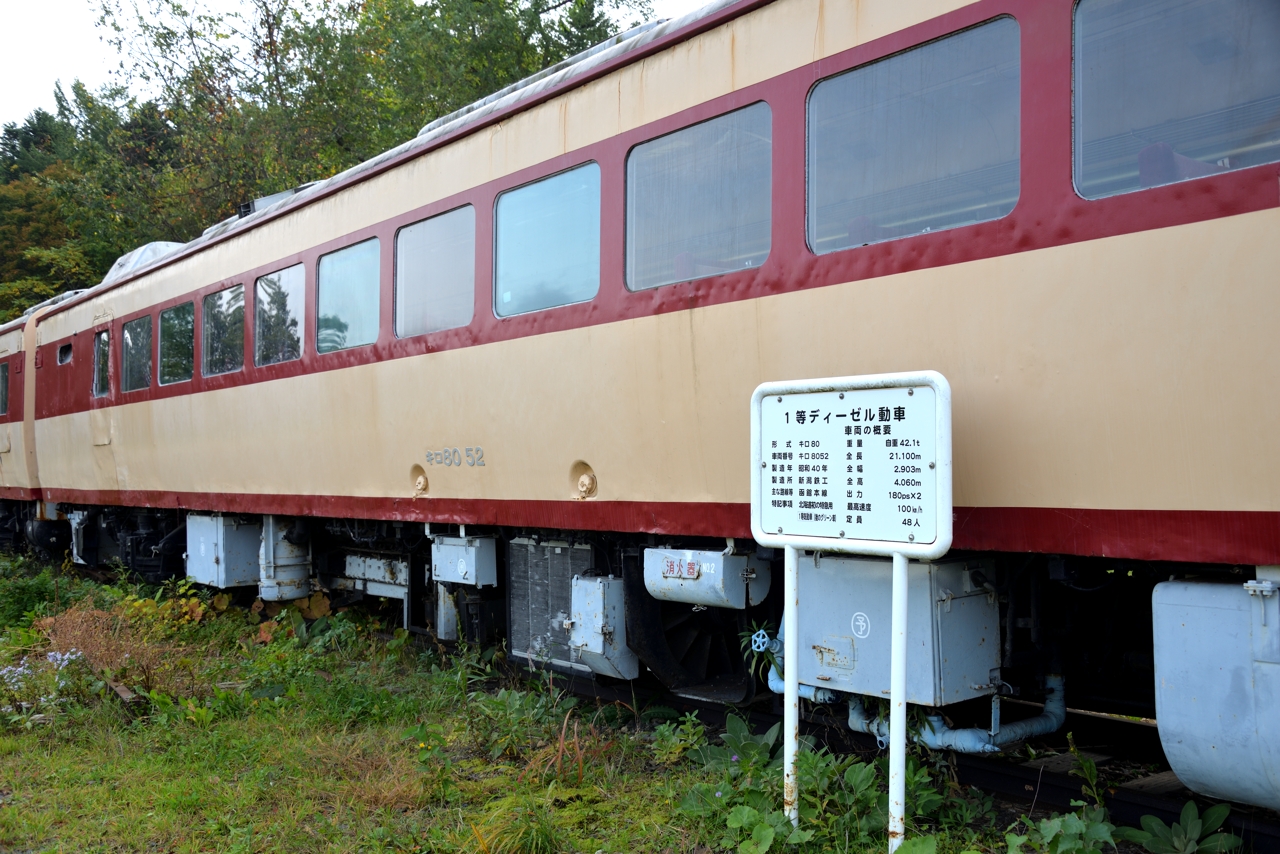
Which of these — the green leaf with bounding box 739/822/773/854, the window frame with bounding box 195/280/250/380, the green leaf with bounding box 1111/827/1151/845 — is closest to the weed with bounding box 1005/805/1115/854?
the green leaf with bounding box 1111/827/1151/845

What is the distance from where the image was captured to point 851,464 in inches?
136

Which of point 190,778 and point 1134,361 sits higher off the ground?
point 1134,361

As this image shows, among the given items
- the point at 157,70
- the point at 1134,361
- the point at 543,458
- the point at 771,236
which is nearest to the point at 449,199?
the point at 543,458

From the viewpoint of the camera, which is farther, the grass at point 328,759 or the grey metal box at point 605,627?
the grey metal box at point 605,627

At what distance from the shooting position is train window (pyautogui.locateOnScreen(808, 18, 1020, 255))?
3.49m

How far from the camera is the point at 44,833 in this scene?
424 centimetres

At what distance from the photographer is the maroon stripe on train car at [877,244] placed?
3.07 meters

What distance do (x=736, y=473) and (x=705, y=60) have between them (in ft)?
5.82

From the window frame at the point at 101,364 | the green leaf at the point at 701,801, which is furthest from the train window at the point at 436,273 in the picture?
the window frame at the point at 101,364

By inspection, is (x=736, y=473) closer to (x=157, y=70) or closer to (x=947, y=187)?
(x=947, y=187)

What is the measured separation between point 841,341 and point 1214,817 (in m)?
1.99

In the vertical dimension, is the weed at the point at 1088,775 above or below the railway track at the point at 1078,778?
above

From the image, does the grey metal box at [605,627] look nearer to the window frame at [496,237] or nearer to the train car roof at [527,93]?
the window frame at [496,237]

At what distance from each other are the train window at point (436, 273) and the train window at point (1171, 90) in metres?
3.44
